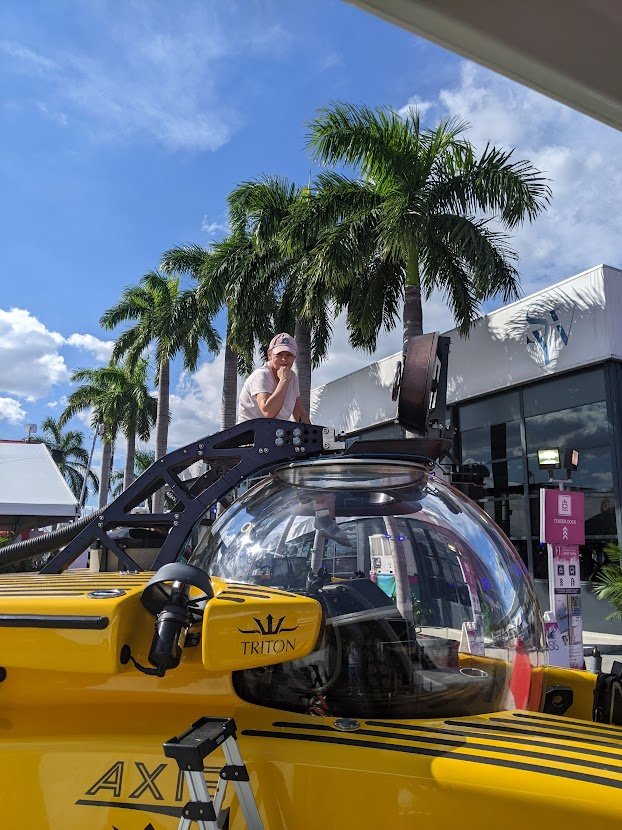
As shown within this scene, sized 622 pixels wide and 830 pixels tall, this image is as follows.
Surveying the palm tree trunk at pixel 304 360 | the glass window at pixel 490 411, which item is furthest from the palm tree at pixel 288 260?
the glass window at pixel 490 411

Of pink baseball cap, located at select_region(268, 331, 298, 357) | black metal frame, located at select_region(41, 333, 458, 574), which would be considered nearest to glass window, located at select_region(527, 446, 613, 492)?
pink baseball cap, located at select_region(268, 331, 298, 357)

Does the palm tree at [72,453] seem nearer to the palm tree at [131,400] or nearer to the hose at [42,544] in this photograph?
the palm tree at [131,400]

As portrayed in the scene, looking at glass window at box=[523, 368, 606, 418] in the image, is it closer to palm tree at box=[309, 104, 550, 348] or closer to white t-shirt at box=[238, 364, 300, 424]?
palm tree at box=[309, 104, 550, 348]

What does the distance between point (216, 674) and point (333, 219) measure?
48.1ft

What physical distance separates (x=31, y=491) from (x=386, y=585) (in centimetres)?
1480

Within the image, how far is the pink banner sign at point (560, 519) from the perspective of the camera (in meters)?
9.72

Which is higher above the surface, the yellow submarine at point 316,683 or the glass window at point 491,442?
the glass window at point 491,442

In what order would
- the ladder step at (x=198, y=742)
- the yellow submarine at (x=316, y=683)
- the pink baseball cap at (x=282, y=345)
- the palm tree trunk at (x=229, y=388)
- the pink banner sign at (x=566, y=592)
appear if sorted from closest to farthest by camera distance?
the ladder step at (x=198, y=742), the yellow submarine at (x=316, y=683), the pink baseball cap at (x=282, y=345), the pink banner sign at (x=566, y=592), the palm tree trunk at (x=229, y=388)

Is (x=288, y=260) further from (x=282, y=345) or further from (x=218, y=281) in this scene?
(x=282, y=345)

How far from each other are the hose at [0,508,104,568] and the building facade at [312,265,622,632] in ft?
28.9

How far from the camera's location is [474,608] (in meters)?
2.12

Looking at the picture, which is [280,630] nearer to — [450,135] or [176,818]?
[176,818]

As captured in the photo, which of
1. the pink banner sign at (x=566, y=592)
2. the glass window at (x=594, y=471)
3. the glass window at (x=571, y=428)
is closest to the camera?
the pink banner sign at (x=566, y=592)

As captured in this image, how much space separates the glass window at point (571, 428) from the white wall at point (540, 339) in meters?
0.92
